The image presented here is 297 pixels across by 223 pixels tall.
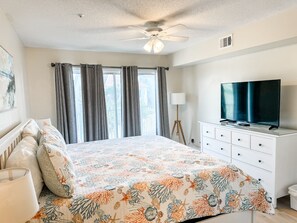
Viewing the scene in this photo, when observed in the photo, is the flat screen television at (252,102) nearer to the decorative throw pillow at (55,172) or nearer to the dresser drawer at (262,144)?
the dresser drawer at (262,144)

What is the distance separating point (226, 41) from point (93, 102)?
2.88 meters

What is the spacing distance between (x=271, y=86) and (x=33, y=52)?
4.29 metres

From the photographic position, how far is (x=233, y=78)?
4031 millimetres

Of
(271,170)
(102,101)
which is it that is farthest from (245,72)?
(102,101)

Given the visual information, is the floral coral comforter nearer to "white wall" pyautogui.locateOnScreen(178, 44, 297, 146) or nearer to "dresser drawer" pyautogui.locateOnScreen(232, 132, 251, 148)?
"dresser drawer" pyautogui.locateOnScreen(232, 132, 251, 148)

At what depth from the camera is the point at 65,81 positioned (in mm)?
4395

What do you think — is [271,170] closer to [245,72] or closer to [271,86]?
[271,86]

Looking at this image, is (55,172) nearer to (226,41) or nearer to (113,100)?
(226,41)

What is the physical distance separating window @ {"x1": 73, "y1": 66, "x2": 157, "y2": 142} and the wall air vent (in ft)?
6.64

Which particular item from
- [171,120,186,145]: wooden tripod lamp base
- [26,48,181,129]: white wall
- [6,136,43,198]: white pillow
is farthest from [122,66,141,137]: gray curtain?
[6,136,43,198]: white pillow

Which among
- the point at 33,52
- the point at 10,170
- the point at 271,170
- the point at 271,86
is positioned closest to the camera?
the point at 10,170

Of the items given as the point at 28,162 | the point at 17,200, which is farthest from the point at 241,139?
the point at 17,200

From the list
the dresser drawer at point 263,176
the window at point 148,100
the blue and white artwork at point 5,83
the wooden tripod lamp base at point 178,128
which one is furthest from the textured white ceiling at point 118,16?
the wooden tripod lamp base at point 178,128

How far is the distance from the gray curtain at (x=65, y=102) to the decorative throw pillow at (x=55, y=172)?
287 centimetres
